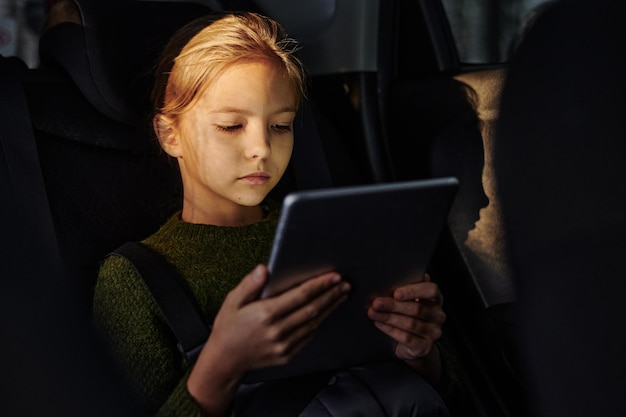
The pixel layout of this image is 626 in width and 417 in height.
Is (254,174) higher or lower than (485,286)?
higher

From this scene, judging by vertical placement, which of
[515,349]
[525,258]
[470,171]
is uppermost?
[525,258]

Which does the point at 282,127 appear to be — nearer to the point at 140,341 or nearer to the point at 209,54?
the point at 209,54

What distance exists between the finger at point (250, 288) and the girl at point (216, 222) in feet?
0.16

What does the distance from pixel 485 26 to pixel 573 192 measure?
4.07 ft

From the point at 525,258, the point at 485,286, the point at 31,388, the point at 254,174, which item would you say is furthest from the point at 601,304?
the point at 485,286

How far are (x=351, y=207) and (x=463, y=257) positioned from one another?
0.85 meters

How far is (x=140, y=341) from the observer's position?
125cm

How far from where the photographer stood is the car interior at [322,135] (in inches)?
58.3

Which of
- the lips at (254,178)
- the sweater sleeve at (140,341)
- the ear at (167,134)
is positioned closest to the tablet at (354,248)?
the sweater sleeve at (140,341)

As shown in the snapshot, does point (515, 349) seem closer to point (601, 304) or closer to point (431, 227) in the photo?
point (431, 227)

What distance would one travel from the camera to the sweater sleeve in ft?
4.09

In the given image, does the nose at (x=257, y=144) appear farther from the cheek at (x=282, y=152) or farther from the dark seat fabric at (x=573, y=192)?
the dark seat fabric at (x=573, y=192)

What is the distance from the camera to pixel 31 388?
870 mm

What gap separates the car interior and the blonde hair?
0.14m
